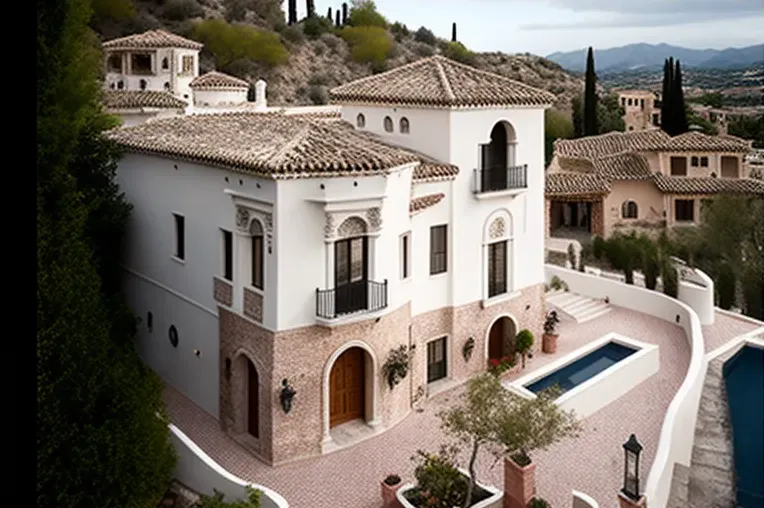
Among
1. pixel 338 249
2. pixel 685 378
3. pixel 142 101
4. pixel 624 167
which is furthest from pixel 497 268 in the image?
pixel 624 167

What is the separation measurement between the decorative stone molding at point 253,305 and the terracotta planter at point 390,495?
8.32 ft

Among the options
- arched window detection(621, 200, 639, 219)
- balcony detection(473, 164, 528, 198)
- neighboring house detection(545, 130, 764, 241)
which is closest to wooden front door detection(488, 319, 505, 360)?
balcony detection(473, 164, 528, 198)

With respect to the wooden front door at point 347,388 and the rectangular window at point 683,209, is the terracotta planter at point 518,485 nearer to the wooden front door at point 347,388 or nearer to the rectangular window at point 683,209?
the wooden front door at point 347,388

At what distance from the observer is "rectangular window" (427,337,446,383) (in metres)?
11.5

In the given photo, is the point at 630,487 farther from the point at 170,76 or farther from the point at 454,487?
the point at 170,76

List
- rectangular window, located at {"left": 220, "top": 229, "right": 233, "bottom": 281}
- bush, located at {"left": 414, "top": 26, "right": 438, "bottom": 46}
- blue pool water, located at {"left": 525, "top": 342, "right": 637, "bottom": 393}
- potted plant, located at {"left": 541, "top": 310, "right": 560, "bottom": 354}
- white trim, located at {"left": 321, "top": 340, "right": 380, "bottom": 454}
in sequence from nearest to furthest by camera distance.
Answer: white trim, located at {"left": 321, "top": 340, "right": 380, "bottom": 454}
rectangular window, located at {"left": 220, "top": 229, "right": 233, "bottom": 281}
blue pool water, located at {"left": 525, "top": 342, "right": 637, "bottom": 393}
potted plant, located at {"left": 541, "top": 310, "right": 560, "bottom": 354}
bush, located at {"left": 414, "top": 26, "right": 438, "bottom": 46}

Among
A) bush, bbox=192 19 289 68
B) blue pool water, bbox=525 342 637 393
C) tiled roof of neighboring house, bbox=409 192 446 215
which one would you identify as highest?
bush, bbox=192 19 289 68

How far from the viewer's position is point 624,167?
23297mm

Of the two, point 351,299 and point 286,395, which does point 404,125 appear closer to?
point 351,299

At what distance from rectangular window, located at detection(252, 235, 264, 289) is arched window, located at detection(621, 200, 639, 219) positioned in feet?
53.6

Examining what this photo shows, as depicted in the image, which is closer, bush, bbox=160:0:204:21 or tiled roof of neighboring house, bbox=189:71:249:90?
tiled roof of neighboring house, bbox=189:71:249:90

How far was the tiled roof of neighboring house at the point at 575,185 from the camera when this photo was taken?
22453 millimetres

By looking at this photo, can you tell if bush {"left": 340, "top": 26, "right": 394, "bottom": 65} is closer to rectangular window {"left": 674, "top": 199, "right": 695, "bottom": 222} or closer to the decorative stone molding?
rectangular window {"left": 674, "top": 199, "right": 695, "bottom": 222}

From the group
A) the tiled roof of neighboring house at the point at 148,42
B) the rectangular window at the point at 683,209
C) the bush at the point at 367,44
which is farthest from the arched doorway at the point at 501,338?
the bush at the point at 367,44
